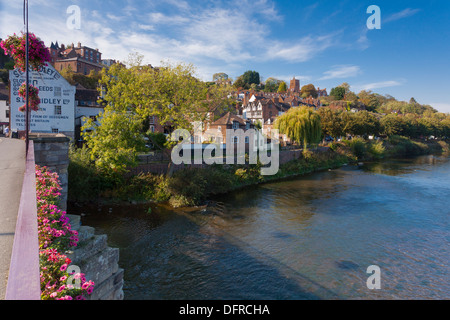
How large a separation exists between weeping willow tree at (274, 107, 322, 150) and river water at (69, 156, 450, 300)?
17004mm

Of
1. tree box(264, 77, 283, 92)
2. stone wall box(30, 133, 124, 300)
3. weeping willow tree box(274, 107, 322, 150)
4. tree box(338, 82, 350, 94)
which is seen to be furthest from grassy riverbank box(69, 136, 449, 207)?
tree box(338, 82, 350, 94)

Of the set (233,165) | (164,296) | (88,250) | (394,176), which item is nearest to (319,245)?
(164,296)

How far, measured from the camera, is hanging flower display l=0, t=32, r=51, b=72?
907 centimetres

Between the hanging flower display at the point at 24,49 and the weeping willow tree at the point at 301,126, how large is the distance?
117ft

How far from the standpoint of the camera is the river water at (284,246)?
11352 mm

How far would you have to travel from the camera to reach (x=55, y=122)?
3103 centimetres

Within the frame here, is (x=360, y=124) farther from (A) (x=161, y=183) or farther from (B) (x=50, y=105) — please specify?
(B) (x=50, y=105)

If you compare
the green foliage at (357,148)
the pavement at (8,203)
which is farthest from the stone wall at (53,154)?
the green foliage at (357,148)

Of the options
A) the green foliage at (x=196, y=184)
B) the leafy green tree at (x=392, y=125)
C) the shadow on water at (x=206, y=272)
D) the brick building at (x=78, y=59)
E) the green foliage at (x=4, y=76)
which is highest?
the brick building at (x=78, y=59)

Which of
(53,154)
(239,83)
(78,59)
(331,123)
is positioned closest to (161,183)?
(53,154)

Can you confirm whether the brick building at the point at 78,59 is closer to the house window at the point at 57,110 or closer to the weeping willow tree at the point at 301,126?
the house window at the point at 57,110
